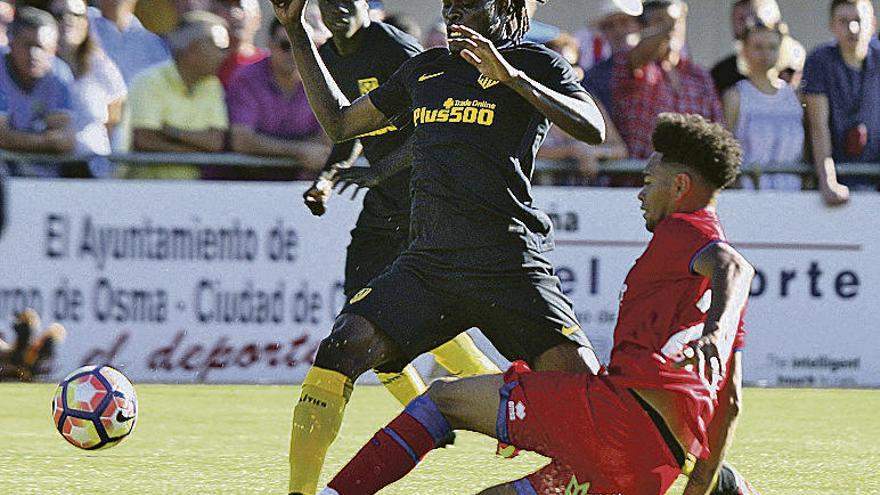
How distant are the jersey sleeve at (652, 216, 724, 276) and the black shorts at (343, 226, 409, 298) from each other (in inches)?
131

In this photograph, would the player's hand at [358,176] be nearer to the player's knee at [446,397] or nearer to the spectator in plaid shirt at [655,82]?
the player's knee at [446,397]

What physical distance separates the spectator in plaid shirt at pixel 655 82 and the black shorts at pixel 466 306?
25.0ft

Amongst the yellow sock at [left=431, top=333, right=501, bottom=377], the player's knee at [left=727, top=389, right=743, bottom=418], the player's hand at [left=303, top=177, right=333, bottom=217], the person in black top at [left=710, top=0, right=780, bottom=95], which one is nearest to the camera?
the player's knee at [left=727, top=389, right=743, bottom=418]

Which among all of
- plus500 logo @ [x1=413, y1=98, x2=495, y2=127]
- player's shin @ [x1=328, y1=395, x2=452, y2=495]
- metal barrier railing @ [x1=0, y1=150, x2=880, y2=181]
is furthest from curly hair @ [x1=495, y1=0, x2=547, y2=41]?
metal barrier railing @ [x1=0, y1=150, x2=880, y2=181]

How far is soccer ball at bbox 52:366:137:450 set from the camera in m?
7.09

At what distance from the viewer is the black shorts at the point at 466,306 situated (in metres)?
5.81

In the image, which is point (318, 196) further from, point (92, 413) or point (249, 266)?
point (249, 266)

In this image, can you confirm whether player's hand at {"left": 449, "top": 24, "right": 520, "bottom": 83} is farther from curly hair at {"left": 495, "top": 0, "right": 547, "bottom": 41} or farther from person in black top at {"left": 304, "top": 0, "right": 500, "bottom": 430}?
person in black top at {"left": 304, "top": 0, "right": 500, "bottom": 430}

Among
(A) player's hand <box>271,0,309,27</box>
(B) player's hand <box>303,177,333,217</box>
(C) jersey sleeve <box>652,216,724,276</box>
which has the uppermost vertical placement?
(A) player's hand <box>271,0,309,27</box>

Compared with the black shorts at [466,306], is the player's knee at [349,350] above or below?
below

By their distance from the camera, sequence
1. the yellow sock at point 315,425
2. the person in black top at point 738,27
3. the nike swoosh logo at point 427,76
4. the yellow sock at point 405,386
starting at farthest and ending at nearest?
the person in black top at point 738,27 < the yellow sock at point 405,386 < the nike swoosh logo at point 427,76 < the yellow sock at point 315,425

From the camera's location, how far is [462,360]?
318 inches

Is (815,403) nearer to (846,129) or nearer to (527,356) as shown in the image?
(846,129)

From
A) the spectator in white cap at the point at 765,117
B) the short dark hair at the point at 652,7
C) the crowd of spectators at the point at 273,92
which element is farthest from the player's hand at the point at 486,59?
the spectator in white cap at the point at 765,117
